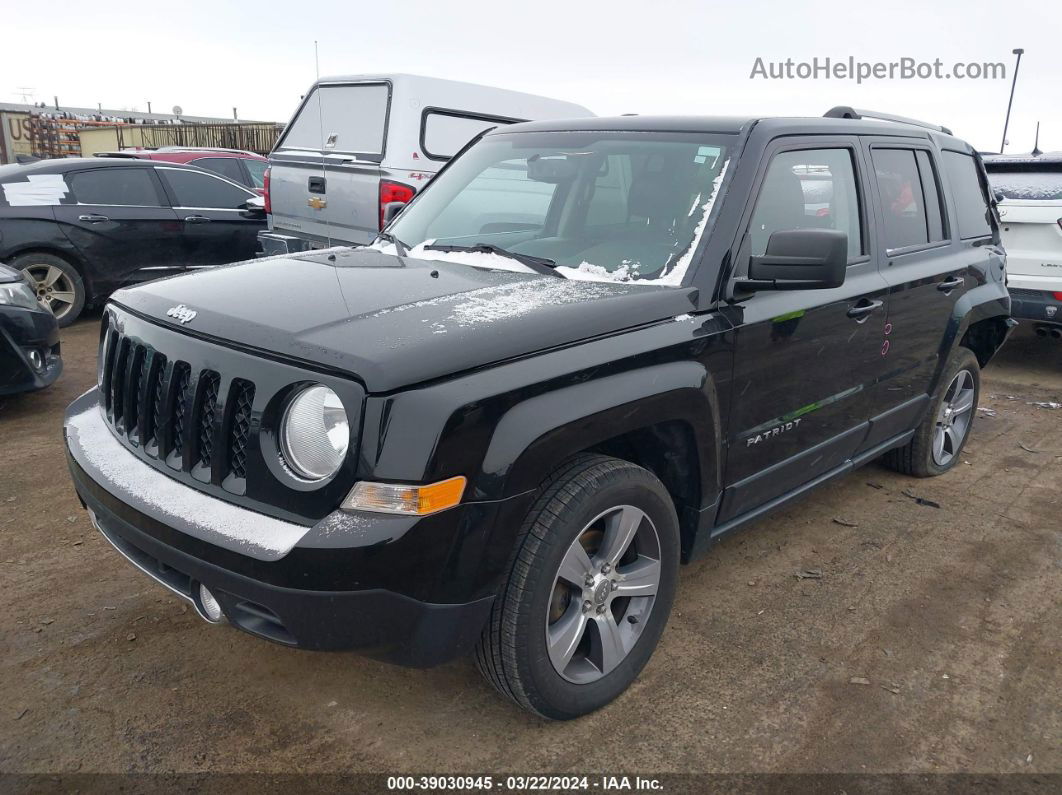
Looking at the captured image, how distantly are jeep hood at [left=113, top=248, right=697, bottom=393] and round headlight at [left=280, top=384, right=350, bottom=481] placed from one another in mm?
102

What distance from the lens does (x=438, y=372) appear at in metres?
2.19

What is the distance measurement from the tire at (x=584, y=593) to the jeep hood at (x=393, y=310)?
1.50 ft

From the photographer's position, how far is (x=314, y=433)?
2242 mm

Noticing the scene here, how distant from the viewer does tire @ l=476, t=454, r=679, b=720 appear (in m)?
2.41

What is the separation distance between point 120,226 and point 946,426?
728 cm

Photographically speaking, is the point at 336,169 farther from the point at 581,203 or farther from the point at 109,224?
the point at 581,203

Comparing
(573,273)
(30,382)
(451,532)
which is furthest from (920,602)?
(30,382)

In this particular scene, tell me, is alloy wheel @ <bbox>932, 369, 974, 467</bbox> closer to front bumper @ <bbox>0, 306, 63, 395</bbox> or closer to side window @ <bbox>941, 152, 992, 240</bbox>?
side window @ <bbox>941, 152, 992, 240</bbox>

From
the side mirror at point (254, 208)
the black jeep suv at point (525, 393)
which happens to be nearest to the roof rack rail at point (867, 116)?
the black jeep suv at point (525, 393)

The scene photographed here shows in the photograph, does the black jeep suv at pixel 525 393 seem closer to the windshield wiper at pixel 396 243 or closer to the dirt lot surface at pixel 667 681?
the windshield wiper at pixel 396 243

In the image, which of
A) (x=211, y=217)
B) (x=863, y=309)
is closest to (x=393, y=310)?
(x=863, y=309)

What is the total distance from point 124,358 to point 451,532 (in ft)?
4.52

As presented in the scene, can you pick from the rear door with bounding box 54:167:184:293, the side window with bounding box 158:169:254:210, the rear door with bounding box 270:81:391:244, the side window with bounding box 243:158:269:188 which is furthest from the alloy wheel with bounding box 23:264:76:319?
the side window with bounding box 243:158:269:188

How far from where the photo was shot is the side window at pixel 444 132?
743 centimetres
